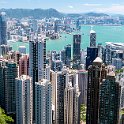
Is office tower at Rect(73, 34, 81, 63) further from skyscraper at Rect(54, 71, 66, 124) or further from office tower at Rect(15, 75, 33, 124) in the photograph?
office tower at Rect(15, 75, 33, 124)

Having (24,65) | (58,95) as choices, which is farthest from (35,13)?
(58,95)

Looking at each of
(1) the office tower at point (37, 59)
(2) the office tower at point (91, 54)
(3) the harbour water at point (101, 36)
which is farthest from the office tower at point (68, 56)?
(1) the office tower at point (37, 59)

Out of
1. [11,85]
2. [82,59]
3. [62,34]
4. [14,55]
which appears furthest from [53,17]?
[11,85]

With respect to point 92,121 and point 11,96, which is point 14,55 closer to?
point 11,96

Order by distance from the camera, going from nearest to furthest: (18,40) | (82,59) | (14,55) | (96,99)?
(96,99) → (14,55) → (82,59) → (18,40)

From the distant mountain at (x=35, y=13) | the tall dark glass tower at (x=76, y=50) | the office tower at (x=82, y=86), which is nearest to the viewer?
the office tower at (x=82, y=86)

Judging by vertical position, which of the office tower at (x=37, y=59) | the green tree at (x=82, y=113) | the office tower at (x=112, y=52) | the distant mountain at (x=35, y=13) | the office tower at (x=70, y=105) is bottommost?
the green tree at (x=82, y=113)

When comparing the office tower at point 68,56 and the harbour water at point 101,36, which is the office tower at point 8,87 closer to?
the office tower at point 68,56

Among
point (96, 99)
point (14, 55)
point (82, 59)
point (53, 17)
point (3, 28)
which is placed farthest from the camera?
point (53, 17)
